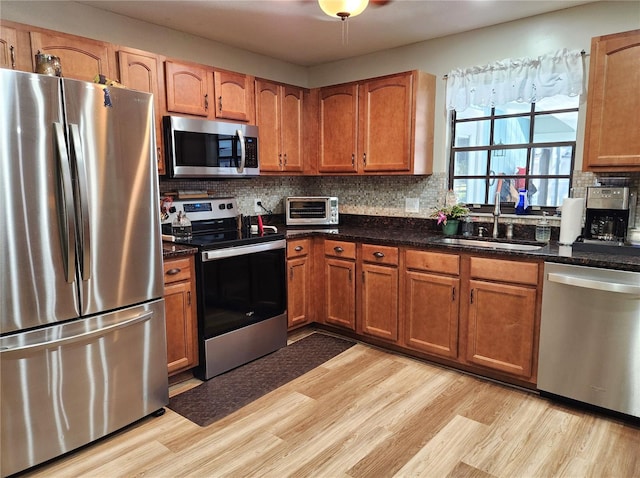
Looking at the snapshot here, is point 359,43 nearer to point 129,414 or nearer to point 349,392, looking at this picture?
point 349,392

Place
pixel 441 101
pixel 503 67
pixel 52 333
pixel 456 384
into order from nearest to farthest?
1. pixel 52 333
2. pixel 456 384
3. pixel 503 67
4. pixel 441 101

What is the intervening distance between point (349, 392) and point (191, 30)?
2933 mm

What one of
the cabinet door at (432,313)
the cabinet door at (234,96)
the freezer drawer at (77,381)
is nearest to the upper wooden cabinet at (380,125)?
the cabinet door at (234,96)

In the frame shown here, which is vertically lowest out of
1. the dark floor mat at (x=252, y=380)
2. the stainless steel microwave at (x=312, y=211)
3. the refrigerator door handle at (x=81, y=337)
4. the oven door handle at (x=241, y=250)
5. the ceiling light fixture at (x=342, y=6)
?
the dark floor mat at (x=252, y=380)

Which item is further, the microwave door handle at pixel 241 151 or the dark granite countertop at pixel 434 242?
the microwave door handle at pixel 241 151

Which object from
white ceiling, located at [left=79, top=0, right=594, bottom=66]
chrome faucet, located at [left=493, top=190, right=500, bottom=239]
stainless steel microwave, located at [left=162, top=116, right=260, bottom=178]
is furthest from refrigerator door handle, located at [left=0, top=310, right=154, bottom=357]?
chrome faucet, located at [left=493, top=190, right=500, bottom=239]

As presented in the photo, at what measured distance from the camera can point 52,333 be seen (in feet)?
6.48

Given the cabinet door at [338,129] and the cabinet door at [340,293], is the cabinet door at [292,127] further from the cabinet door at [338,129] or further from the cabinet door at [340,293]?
the cabinet door at [340,293]

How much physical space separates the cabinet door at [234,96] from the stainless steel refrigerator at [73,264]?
1.11 meters

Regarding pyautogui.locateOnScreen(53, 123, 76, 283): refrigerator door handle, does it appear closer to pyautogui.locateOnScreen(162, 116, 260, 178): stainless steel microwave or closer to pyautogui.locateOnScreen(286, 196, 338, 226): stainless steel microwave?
pyautogui.locateOnScreen(162, 116, 260, 178): stainless steel microwave

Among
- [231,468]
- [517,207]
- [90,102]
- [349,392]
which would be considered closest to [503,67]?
[517,207]

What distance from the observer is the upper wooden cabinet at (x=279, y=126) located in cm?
369

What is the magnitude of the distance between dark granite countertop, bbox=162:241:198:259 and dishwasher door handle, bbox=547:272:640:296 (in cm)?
220

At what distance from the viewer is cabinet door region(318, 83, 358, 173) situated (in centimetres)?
376
